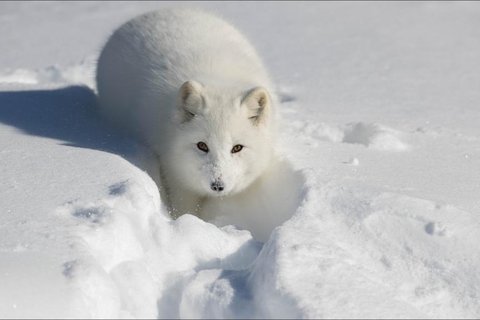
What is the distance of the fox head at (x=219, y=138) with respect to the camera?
4.50 meters

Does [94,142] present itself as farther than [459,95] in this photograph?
No

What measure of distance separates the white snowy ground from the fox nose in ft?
0.90

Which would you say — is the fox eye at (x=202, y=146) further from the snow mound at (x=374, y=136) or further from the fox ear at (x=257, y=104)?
the snow mound at (x=374, y=136)

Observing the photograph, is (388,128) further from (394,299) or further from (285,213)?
(394,299)

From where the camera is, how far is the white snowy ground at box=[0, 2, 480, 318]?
3029 millimetres

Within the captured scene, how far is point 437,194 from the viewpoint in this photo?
13.4ft

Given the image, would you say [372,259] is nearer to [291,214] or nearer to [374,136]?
[291,214]

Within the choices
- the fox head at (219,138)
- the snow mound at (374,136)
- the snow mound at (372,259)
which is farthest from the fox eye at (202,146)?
the snow mound at (374,136)

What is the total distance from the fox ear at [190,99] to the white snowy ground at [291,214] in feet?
1.36

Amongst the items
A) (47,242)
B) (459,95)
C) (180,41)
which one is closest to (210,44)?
(180,41)

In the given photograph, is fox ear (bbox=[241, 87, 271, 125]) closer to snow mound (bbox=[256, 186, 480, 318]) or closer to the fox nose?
the fox nose

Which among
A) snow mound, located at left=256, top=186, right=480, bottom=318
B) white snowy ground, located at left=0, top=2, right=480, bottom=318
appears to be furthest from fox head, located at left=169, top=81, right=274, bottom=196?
snow mound, located at left=256, top=186, right=480, bottom=318

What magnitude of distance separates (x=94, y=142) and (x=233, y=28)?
1613 millimetres

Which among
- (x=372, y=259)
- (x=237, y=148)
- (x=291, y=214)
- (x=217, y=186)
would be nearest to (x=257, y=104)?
(x=237, y=148)
